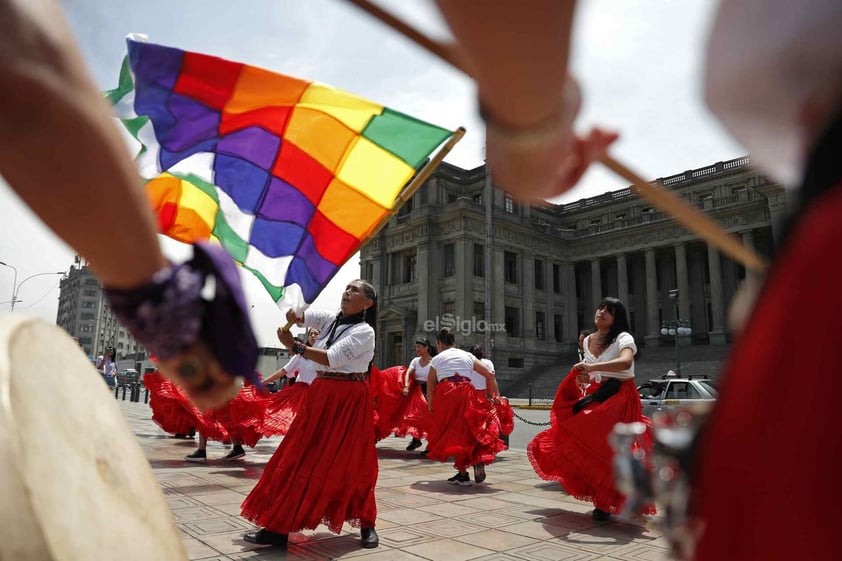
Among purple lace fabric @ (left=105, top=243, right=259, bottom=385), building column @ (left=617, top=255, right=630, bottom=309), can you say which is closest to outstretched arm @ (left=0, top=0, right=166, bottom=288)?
purple lace fabric @ (left=105, top=243, right=259, bottom=385)

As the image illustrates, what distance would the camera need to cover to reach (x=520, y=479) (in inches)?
281

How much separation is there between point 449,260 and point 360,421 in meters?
35.5

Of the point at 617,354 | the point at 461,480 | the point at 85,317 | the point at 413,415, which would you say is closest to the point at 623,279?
the point at 413,415

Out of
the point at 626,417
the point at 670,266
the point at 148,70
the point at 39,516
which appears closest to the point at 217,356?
the point at 39,516

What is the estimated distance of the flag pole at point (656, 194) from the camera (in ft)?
3.17

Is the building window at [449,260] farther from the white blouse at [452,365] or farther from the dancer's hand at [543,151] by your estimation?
the dancer's hand at [543,151]

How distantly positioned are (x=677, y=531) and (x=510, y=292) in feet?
132

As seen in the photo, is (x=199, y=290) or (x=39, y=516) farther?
(x=39, y=516)

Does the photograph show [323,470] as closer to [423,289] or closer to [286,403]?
[286,403]

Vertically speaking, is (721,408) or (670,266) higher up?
(670,266)

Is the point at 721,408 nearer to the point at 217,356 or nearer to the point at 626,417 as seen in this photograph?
the point at 217,356

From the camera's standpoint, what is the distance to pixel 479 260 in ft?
129

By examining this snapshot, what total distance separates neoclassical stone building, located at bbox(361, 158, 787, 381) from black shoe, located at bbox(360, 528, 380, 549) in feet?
105

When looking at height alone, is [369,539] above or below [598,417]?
below
